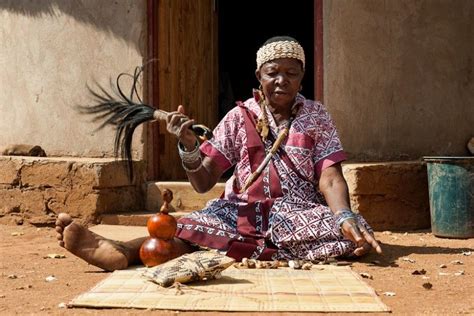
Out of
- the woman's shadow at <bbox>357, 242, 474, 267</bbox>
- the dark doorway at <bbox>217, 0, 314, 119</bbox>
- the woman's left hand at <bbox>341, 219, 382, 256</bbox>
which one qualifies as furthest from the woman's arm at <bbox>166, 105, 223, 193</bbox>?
the dark doorway at <bbox>217, 0, 314, 119</bbox>

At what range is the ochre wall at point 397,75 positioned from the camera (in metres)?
6.75

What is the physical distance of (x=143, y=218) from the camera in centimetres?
671

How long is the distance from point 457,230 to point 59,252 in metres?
2.93

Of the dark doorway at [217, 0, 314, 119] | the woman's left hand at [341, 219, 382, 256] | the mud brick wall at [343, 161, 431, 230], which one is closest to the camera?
the woman's left hand at [341, 219, 382, 256]

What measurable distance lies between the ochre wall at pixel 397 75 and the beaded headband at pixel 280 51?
1870 millimetres

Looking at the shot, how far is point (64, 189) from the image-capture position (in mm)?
6887

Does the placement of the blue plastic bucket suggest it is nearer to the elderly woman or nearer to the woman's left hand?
the elderly woman

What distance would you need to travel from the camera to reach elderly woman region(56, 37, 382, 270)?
15.8 feet

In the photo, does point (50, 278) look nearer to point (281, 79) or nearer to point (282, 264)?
point (282, 264)

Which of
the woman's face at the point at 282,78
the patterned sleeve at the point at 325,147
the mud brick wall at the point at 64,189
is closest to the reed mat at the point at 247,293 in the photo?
the patterned sleeve at the point at 325,147

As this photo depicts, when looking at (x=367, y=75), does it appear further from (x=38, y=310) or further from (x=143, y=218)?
(x=38, y=310)

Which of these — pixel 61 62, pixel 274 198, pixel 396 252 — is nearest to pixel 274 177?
pixel 274 198

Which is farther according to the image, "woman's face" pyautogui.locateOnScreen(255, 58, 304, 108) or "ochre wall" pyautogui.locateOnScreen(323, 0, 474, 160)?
"ochre wall" pyautogui.locateOnScreen(323, 0, 474, 160)

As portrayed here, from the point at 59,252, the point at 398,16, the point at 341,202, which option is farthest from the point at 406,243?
the point at 59,252
